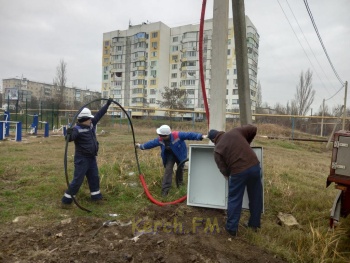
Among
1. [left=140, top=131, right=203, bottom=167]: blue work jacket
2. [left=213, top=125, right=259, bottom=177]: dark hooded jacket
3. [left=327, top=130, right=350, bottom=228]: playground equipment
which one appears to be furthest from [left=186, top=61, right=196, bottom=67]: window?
[left=327, top=130, right=350, bottom=228]: playground equipment

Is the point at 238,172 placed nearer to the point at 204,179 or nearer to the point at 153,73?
the point at 204,179

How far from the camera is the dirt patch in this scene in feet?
9.98

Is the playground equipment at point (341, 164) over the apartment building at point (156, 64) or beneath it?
beneath

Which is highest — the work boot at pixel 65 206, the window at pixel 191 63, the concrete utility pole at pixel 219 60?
the window at pixel 191 63

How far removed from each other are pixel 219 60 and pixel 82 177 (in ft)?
10.3

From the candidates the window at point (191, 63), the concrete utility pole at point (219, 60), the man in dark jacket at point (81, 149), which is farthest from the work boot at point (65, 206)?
the window at point (191, 63)

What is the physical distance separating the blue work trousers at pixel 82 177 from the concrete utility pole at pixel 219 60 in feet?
7.89

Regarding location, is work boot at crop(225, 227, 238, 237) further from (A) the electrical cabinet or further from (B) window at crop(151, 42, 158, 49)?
(B) window at crop(151, 42, 158, 49)

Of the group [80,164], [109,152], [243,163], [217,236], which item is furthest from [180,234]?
[109,152]

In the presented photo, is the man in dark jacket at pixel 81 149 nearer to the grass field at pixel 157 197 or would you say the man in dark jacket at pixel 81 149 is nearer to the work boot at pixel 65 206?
the work boot at pixel 65 206

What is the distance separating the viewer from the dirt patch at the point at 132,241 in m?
3.04

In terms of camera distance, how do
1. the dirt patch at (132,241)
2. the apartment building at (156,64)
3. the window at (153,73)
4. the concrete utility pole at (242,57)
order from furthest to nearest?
the window at (153,73) → the apartment building at (156,64) → the concrete utility pole at (242,57) → the dirt patch at (132,241)

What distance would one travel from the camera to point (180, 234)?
370cm

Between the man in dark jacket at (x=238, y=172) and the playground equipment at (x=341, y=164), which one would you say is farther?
the man in dark jacket at (x=238, y=172)
